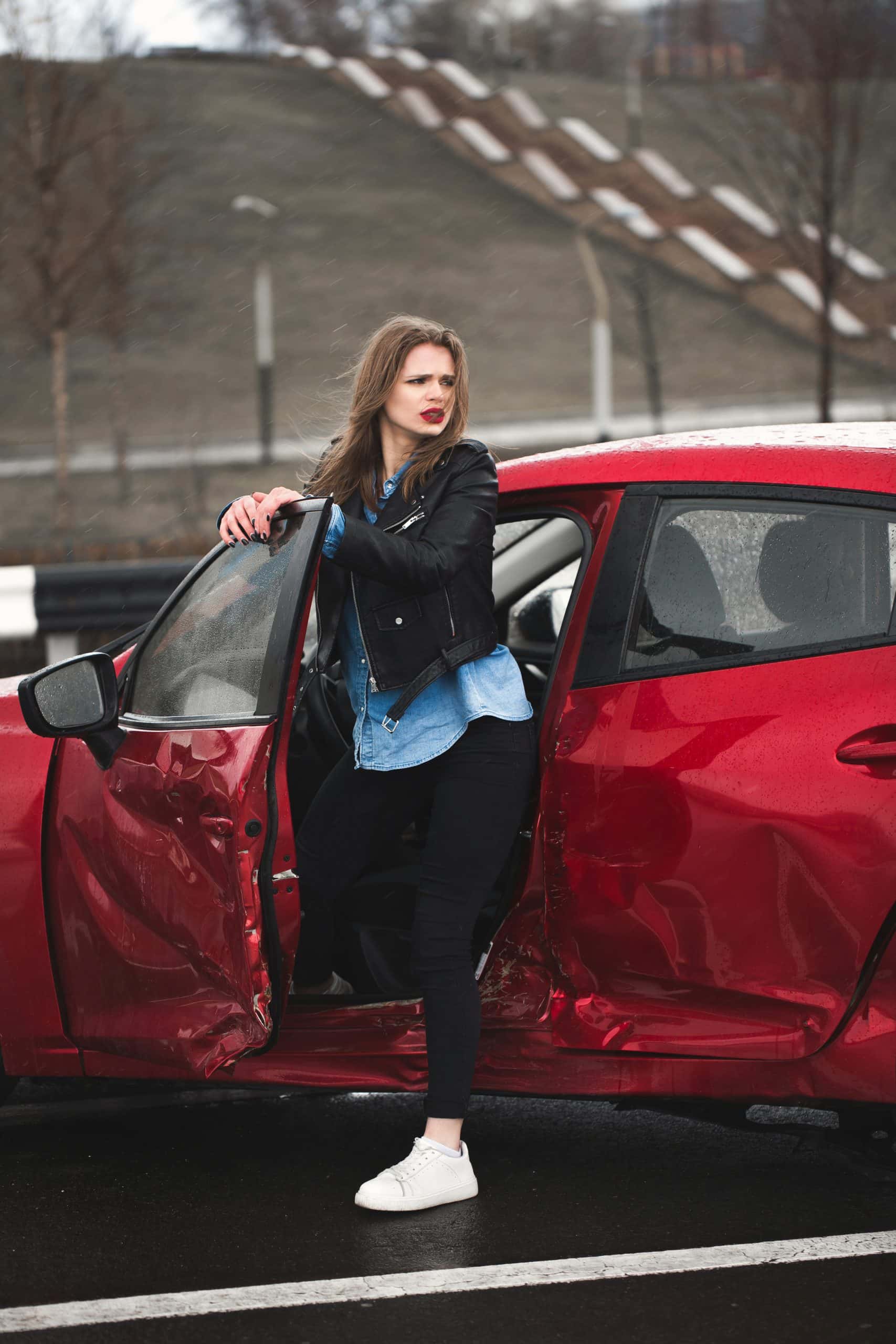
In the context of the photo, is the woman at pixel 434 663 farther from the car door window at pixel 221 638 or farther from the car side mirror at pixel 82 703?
the car side mirror at pixel 82 703

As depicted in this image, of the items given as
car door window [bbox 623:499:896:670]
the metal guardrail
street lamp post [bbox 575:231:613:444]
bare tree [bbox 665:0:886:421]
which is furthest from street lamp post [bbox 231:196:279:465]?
car door window [bbox 623:499:896:670]

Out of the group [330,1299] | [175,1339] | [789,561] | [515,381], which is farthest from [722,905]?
[515,381]

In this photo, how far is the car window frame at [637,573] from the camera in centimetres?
325

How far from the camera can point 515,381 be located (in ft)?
109

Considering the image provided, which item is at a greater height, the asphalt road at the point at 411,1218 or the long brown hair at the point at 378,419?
the long brown hair at the point at 378,419

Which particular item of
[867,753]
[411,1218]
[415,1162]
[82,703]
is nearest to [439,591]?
[82,703]

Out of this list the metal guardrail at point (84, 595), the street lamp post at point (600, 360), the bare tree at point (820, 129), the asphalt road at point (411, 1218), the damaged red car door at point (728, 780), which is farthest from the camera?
the street lamp post at point (600, 360)

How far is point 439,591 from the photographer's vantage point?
133 inches

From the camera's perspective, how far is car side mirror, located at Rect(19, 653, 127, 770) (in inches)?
136

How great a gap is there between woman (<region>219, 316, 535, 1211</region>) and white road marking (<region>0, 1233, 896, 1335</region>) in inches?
12.0

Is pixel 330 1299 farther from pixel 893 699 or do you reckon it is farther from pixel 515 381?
pixel 515 381

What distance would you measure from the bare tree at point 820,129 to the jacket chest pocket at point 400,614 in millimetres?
17401

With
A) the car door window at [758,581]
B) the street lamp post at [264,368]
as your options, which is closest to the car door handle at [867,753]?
the car door window at [758,581]

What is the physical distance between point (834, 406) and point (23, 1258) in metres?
26.1
